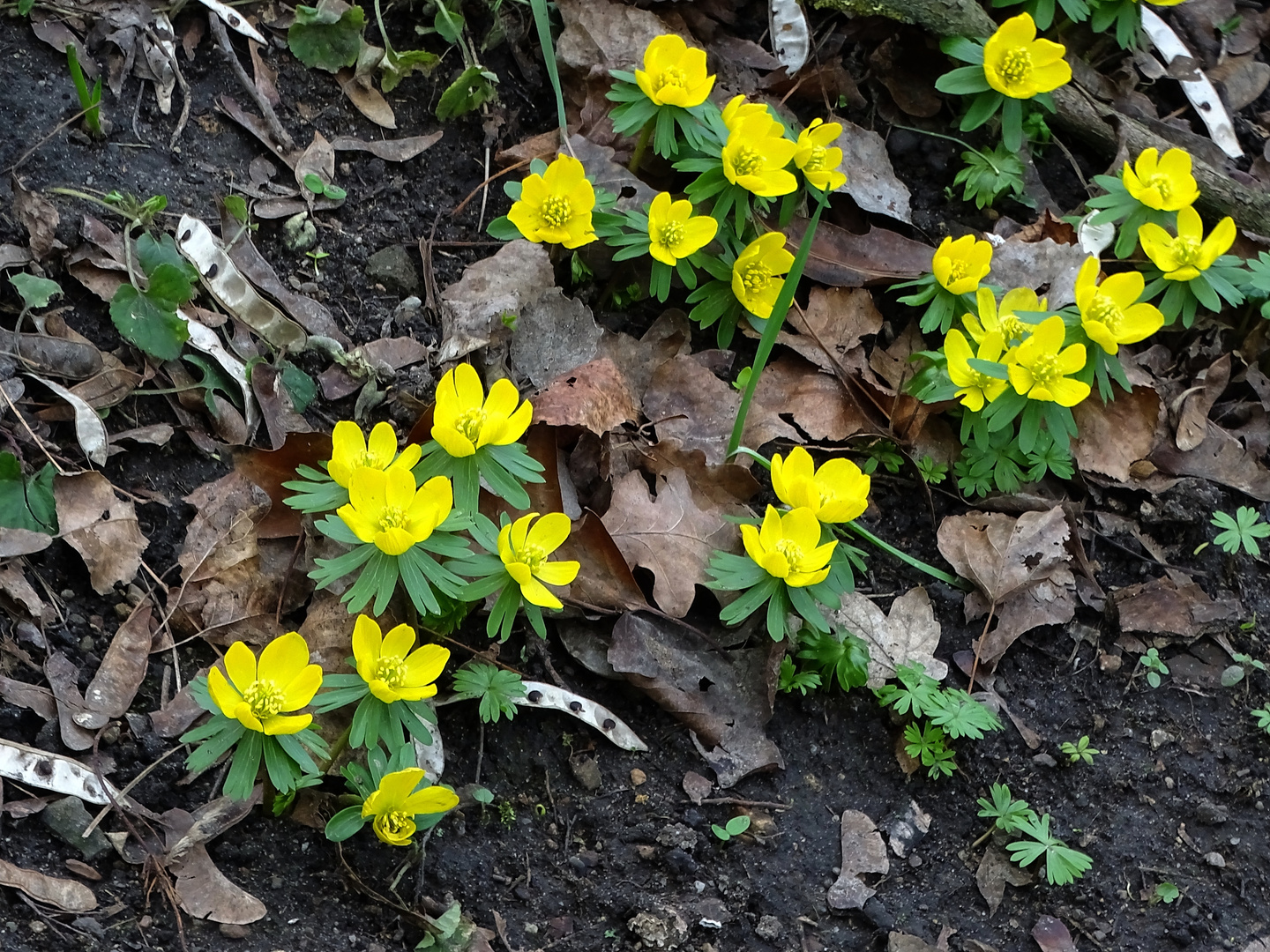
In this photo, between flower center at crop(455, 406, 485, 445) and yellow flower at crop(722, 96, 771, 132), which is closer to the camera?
flower center at crop(455, 406, 485, 445)

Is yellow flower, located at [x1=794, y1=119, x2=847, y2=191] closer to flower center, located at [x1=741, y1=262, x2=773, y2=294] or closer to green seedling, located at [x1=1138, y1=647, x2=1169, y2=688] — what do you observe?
flower center, located at [x1=741, y1=262, x2=773, y2=294]

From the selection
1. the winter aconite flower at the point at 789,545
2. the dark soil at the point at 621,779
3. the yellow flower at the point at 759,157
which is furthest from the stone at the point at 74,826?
the yellow flower at the point at 759,157

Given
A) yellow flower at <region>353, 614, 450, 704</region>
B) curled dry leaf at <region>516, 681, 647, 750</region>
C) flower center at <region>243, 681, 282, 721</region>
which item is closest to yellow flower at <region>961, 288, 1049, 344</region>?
curled dry leaf at <region>516, 681, 647, 750</region>

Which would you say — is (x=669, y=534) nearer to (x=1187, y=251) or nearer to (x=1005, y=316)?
(x=1005, y=316)

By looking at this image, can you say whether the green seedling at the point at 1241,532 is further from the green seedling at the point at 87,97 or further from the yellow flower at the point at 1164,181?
the green seedling at the point at 87,97

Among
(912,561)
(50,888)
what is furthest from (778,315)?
(50,888)
